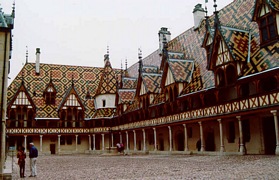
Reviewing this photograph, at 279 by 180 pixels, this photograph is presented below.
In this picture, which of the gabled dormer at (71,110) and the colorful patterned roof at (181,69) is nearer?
the colorful patterned roof at (181,69)

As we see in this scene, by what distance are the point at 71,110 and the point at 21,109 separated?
634cm

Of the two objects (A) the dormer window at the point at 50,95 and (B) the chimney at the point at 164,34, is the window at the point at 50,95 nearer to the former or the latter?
(A) the dormer window at the point at 50,95

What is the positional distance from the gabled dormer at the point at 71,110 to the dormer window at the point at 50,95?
1.84m

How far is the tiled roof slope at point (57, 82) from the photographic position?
4388 centimetres

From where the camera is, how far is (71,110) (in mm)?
44375

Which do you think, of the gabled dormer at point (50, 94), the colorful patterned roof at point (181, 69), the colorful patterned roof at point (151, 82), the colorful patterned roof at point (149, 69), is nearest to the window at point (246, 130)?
the colorful patterned roof at point (181, 69)

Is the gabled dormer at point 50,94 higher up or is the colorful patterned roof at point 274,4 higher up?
the colorful patterned roof at point 274,4

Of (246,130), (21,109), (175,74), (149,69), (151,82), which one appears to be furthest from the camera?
(21,109)

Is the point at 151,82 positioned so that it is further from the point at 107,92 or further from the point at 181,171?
the point at 181,171

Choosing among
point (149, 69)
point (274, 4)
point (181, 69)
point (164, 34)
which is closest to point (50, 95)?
point (149, 69)

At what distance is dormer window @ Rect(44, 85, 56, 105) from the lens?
147ft

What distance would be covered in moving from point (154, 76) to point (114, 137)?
45.2 ft

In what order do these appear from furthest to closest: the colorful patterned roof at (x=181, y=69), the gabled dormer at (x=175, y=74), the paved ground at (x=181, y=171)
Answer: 1. the colorful patterned roof at (x=181, y=69)
2. the gabled dormer at (x=175, y=74)
3. the paved ground at (x=181, y=171)

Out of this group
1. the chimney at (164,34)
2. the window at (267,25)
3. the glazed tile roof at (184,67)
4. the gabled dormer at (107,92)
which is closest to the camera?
the window at (267,25)
